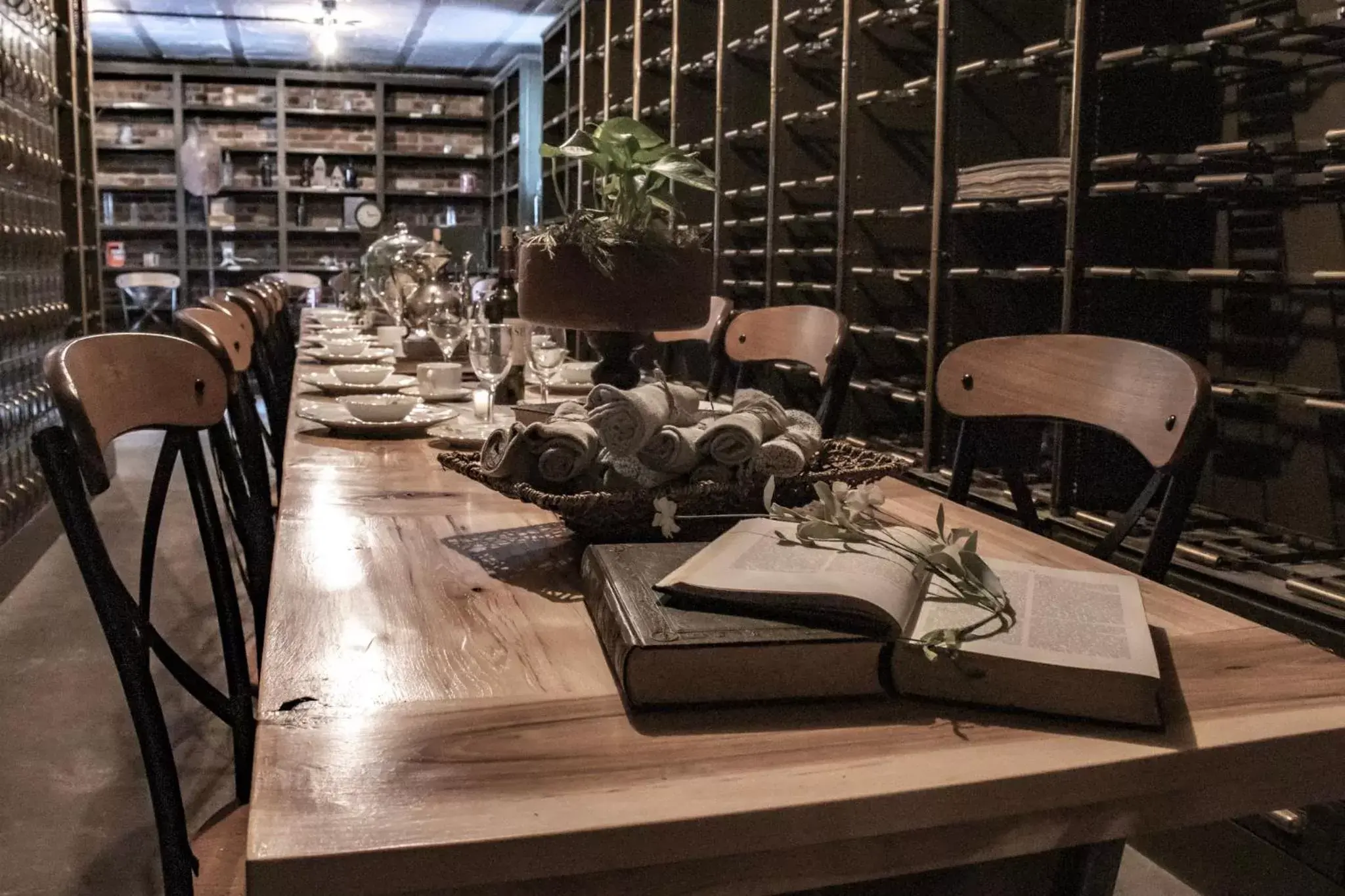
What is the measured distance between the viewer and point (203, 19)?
8.42m

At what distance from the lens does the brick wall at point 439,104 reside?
34.8 feet

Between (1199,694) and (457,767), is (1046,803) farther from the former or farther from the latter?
(457,767)

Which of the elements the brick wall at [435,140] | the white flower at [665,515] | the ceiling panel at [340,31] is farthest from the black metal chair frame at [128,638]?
the brick wall at [435,140]

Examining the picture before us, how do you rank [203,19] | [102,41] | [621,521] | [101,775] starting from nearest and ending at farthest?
[621,521] < [101,775] < [203,19] < [102,41]

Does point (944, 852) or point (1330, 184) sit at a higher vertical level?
point (1330, 184)

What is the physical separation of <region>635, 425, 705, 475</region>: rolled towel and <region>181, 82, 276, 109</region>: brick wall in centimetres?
1039

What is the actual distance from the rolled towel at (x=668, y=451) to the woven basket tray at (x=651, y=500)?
0.02 m

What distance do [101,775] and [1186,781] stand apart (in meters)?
2.04

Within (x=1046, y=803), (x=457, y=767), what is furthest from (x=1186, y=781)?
(x=457, y=767)

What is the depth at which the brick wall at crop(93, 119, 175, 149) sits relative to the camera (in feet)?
32.9

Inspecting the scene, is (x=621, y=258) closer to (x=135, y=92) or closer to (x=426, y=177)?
(x=426, y=177)

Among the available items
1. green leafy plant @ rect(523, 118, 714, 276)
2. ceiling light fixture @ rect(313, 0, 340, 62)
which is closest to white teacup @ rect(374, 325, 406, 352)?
green leafy plant @ rect(523, 118, 714, 276)

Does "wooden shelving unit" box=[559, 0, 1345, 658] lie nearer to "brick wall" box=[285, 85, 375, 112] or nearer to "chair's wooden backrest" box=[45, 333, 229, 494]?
"chair's wooden backrest" box=[45, 333, 229, 494]

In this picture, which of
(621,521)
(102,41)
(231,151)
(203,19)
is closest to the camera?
(621,521)
